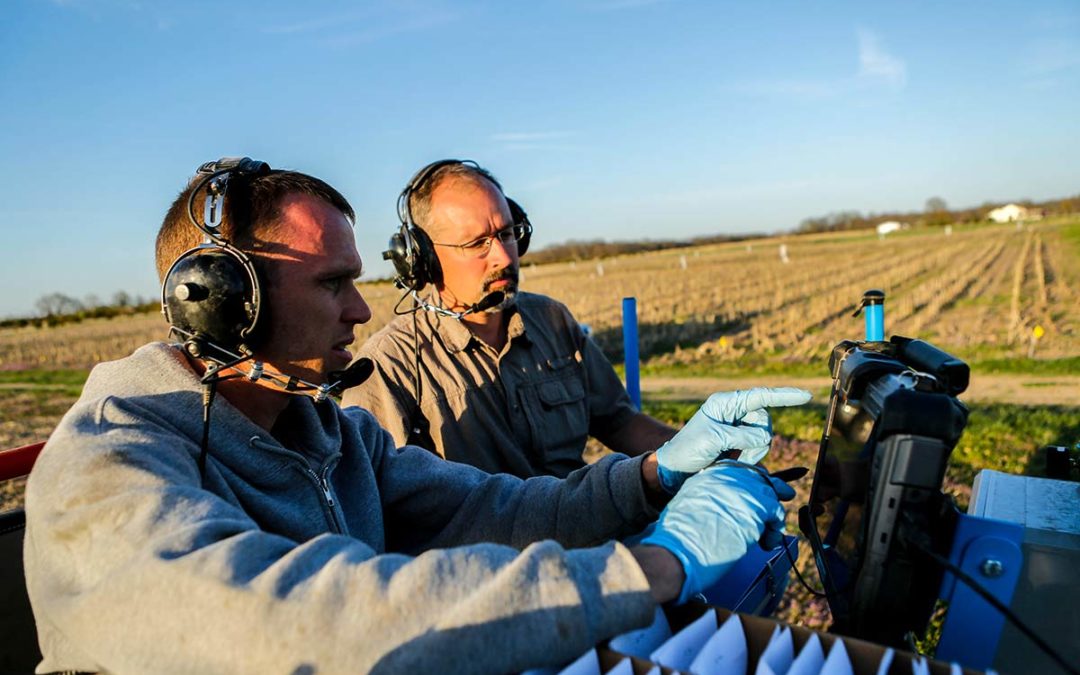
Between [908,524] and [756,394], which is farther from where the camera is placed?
[756,394]

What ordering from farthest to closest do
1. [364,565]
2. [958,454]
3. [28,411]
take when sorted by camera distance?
[28,411]
[958,454]
[364,565]

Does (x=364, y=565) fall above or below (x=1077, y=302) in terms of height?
above

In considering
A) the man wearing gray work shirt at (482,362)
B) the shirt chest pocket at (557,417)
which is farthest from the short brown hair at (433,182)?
the shirt chest pocket at (557,417)

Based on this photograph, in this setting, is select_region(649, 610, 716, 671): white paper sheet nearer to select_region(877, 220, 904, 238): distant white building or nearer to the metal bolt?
the metal bolt

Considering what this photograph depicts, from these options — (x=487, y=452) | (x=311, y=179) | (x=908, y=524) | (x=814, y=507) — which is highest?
(x=311, y=179)

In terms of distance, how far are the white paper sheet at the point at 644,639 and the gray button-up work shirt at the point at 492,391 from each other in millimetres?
1891

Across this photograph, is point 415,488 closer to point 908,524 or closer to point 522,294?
point 908,524

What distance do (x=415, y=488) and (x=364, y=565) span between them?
1.05 m

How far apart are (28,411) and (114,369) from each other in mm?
15070

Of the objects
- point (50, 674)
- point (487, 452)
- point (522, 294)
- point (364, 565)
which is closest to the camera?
point (364, 565)

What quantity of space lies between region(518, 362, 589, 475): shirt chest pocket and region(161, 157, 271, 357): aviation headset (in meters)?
1.77

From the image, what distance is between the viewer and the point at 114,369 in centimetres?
172

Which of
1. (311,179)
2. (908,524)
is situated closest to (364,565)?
(908,524)

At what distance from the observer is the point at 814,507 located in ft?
5.82
